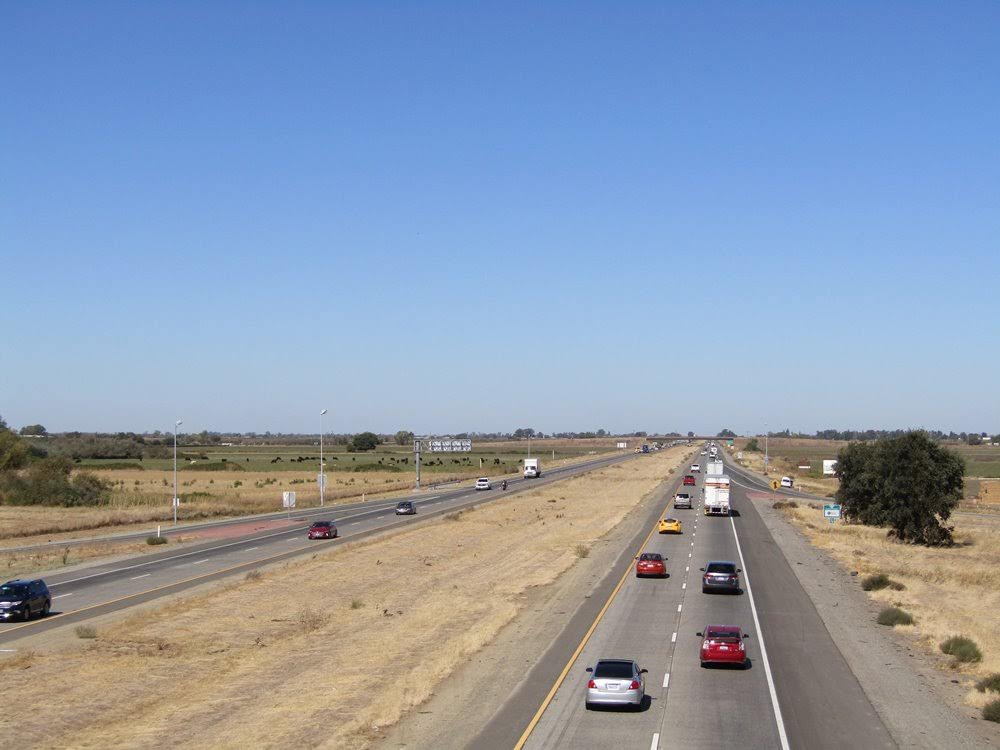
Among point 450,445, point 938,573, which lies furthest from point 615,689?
point 450,445

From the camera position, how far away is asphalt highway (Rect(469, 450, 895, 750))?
22.4 meters

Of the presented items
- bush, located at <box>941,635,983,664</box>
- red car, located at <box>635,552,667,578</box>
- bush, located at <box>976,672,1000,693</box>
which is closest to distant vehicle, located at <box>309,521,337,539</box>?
red car, located at <box>635,552,667,578</box>

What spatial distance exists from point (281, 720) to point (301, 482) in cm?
11995

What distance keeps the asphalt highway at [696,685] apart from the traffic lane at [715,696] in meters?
0.03

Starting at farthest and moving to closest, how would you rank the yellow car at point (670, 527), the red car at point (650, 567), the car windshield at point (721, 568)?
the yellow car at point (670, 527) → the red car at point (650, 567) → the car windshield at point (721, 568)

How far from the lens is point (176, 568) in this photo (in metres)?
55.2

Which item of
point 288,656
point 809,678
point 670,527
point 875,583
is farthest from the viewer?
point 670,527

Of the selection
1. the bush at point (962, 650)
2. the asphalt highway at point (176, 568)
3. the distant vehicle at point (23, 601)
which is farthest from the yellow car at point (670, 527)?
the distant vehicle at point (23, 601)

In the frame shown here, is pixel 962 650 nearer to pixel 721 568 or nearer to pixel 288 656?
pixel 721 568

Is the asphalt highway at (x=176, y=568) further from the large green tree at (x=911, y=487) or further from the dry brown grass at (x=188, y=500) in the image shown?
the large green tree at (x=911, y=487)

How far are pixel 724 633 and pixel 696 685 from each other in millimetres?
2373

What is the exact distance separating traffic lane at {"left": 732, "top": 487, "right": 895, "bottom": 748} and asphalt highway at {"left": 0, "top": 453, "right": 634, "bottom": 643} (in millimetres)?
27388

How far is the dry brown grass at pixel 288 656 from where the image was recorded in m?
24.4

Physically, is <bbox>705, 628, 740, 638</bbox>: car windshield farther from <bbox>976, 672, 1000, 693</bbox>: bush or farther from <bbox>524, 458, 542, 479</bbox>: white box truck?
<bbox>524, 458, 542, 479</bbox>: white box truck
